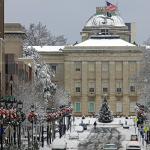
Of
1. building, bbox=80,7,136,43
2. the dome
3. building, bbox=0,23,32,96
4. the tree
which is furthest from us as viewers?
the dome

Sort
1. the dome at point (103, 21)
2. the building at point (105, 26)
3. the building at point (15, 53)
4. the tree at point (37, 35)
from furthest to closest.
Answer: the dome at point (103, 21)
the building at point (105, 26)
the tree at point (37, 35)
the building at point (15, 53)

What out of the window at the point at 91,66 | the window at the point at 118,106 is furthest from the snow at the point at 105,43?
the window at the point at 118,106

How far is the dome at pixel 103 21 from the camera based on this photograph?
193m

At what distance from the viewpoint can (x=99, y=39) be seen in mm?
168125

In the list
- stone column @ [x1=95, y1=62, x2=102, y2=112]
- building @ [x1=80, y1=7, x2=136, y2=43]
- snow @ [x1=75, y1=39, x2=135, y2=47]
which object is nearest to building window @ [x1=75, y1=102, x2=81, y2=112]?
stone column @ [x1=95, y1=62, x2=102, y2=112]

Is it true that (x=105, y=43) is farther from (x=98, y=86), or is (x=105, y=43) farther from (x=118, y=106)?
(x=118, y=106)

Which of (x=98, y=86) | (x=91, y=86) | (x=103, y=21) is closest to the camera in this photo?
(x=98, y=86)

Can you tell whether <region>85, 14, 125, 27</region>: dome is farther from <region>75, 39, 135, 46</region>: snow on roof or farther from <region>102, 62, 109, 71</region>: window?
<region>102, 62, 109, 71</region>: window

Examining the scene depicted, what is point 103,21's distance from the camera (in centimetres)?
19388

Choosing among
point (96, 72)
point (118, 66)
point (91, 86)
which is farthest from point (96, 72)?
point (118, 66)

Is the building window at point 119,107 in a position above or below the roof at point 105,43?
below

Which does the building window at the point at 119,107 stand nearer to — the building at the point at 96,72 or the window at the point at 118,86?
Result: the building at the point at 96,72

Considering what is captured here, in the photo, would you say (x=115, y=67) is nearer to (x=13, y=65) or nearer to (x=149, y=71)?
(x=149, y=71)

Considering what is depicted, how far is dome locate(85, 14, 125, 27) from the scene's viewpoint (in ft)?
634
